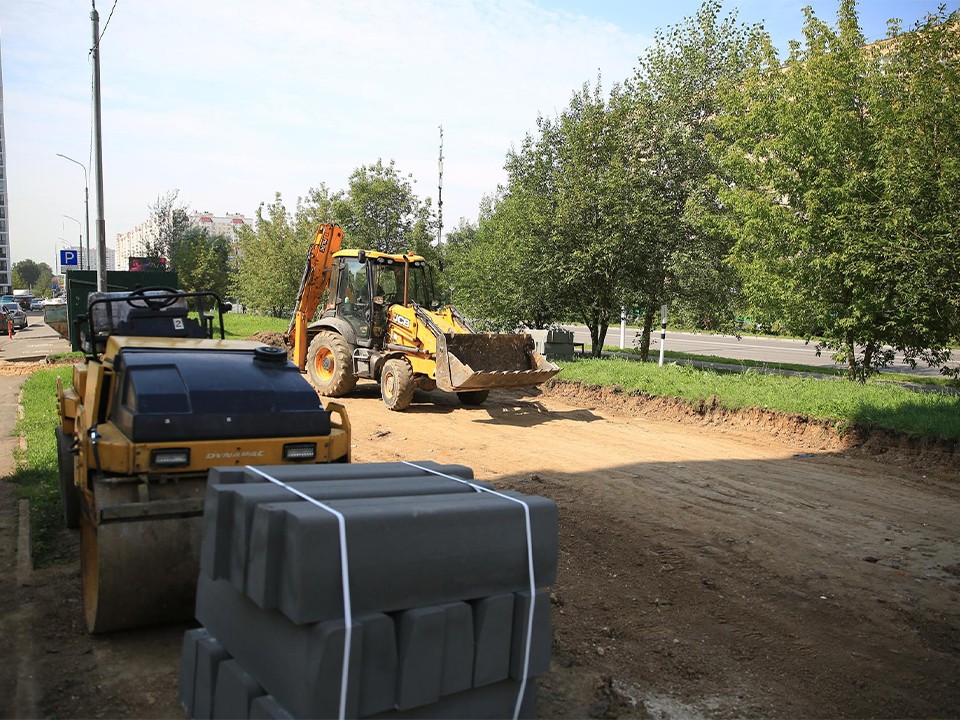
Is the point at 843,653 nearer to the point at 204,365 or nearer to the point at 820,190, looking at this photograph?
the point at 204,365

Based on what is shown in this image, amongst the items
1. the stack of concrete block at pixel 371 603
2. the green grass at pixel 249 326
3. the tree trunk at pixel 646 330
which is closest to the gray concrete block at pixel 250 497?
the stack of concrete block at pixel 371 603

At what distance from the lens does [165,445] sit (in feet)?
16.4

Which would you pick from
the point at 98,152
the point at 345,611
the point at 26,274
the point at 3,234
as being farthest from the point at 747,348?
the point at 26,274

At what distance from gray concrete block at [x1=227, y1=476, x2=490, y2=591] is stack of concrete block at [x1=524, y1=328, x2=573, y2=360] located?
15.3m

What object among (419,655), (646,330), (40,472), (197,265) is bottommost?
(40,472)

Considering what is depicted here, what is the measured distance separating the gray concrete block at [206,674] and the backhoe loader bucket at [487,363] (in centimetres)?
897

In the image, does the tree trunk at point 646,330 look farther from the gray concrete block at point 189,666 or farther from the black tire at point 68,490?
the gray concrete block at point 189,666

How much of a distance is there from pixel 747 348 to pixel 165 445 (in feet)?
108

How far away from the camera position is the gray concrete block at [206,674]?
379 cm

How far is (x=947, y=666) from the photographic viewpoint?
500cm

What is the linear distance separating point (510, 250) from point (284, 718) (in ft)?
57.3

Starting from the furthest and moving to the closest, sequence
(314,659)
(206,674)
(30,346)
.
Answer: (30,346), (206,674), (314,659)

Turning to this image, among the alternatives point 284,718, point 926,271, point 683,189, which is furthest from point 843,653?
point 683,189

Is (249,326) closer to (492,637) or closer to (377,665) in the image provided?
(492,637)
